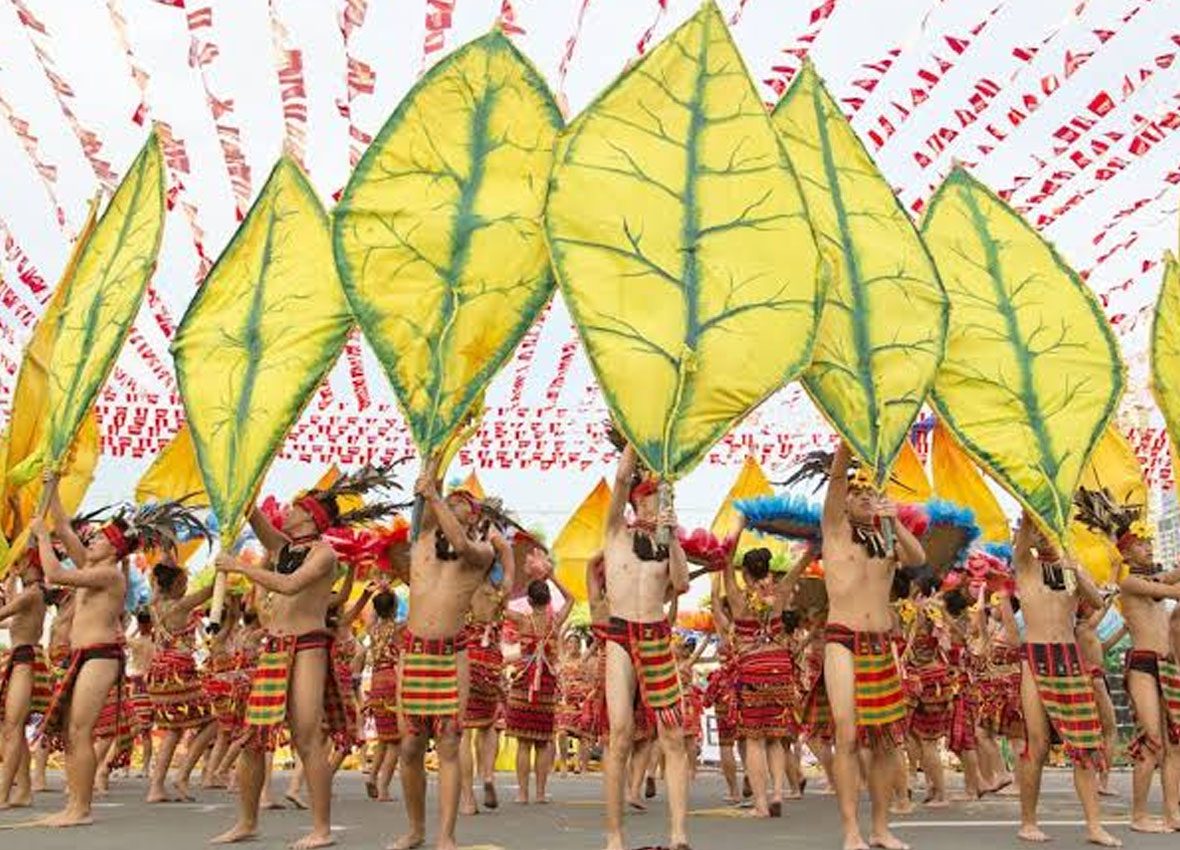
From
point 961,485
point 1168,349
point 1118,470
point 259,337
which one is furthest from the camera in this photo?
point 961,485

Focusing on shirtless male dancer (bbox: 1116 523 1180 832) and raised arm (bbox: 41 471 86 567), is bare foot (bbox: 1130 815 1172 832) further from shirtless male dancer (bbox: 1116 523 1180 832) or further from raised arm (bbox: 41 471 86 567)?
raised arm (bbox: 41 471 86 567)

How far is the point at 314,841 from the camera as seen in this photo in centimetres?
648

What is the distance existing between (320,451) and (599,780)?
651 centimetres

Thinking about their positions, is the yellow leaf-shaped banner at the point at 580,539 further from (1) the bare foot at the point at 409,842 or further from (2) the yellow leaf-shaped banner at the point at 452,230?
(1) the bare foot at the point at 409,842

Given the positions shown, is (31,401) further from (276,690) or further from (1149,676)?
(1149,676)

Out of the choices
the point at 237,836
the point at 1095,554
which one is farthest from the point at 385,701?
the point at 1095,554

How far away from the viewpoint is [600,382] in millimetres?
6246

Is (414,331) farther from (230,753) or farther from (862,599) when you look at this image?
(230,753)

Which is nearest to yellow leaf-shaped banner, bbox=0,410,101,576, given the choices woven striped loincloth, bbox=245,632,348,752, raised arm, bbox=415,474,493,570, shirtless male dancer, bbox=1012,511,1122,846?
woven striped loincloth, bbox=245,632,348,752

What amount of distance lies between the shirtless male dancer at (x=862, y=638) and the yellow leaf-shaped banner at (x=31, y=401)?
4.65 m

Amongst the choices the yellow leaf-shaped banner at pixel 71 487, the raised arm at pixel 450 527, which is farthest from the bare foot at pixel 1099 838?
the yellow leaf-shaped banner at pixel 71 487

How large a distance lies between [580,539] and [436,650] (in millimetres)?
8891

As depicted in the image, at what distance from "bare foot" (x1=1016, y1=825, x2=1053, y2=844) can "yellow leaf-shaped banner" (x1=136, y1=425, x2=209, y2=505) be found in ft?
20.8

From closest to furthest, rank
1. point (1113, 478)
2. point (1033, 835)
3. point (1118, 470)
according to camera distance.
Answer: point (1033, 835)
point (1113, 478)
point (1118, 470)
